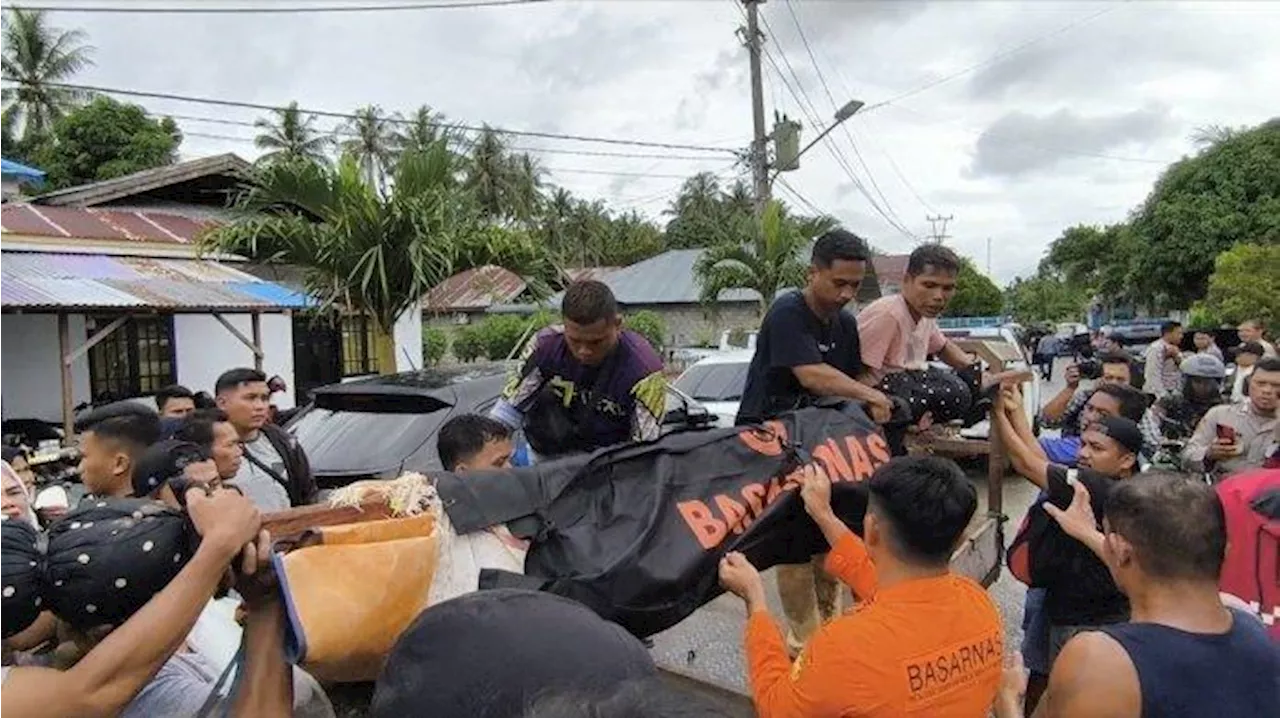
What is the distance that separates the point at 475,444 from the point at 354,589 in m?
1.43

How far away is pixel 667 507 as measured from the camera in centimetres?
242

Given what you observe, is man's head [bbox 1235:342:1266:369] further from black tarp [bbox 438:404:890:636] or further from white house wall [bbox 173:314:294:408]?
white house wall [bbox 173:314:294:408]

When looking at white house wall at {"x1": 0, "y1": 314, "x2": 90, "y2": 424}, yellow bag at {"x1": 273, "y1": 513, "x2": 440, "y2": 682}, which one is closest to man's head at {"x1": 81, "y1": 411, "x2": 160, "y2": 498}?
yellow bag at {"x1": 273, "y1": 513, "x2": 440, "y2": 682}

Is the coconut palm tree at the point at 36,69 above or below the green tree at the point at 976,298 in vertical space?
above

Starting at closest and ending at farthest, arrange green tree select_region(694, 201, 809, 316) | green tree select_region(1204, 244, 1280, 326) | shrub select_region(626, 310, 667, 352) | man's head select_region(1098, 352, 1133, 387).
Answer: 1. man's head select_region(1098, 352, 1133, 387)
2. green tree select_region(694, 201, 809, 316)
3. green tree select_region(1204, 244, 1280, 326)
4. shrub select_region(626, 310, 667, 352)

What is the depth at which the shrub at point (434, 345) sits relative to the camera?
2289 centimetres

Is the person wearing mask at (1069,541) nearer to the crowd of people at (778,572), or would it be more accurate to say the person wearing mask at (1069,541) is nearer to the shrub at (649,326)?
the crowd of people at (778,572)

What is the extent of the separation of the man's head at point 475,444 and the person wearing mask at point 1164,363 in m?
8.46

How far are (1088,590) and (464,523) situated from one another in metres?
2.11

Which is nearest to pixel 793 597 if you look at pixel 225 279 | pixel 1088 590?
pixel 1088 590

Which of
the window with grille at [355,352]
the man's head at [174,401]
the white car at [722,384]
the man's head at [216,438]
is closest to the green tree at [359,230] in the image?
the white car at [722,384]

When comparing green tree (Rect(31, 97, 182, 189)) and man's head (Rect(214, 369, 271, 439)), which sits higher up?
green tree (Rect(31, 97, 182, 189))

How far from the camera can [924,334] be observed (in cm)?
357

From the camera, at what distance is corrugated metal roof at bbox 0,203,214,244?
1334cm
